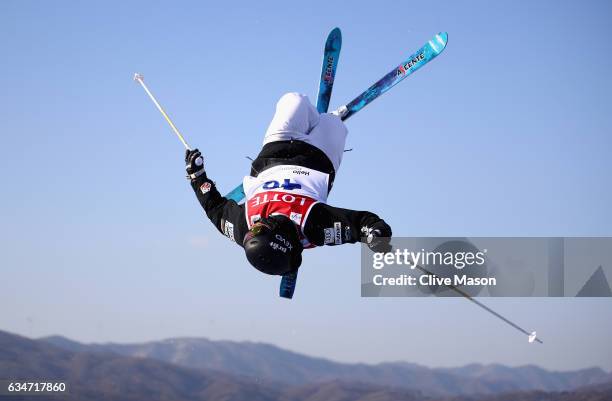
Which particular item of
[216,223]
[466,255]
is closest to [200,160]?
[216,223]

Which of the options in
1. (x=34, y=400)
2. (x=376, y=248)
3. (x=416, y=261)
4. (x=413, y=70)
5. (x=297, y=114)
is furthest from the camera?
(x=34, y=400)

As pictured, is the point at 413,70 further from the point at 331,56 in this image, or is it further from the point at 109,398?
the point at 109,398

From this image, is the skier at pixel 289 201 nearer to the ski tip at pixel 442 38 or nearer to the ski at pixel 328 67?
the ski at pixel 328 67

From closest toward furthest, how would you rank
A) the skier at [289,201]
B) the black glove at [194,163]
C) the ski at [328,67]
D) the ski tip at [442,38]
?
the skier at [289,201] < the black glove at [194,163] < the ski tip at [442,38] < the ski at [328,67]

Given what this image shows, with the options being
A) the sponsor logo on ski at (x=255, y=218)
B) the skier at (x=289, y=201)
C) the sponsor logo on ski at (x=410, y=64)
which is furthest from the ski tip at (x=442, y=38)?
the sponsor logo on ski at (x=255, y=218)

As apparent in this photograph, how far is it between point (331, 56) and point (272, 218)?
655 centimetres

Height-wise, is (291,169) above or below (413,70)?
below

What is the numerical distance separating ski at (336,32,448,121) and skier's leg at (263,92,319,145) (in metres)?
2.10

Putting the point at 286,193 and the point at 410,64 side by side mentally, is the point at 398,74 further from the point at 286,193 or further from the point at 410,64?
the point at 286,193

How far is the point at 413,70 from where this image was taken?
568 inches

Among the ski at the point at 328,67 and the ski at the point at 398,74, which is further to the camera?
the ski at the point at 328,67

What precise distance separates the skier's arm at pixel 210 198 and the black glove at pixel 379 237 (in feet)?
7.16

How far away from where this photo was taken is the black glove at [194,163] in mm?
10984

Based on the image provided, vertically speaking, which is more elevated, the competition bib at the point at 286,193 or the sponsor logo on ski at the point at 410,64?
the sponsor logo on ski at the point at 410,64
